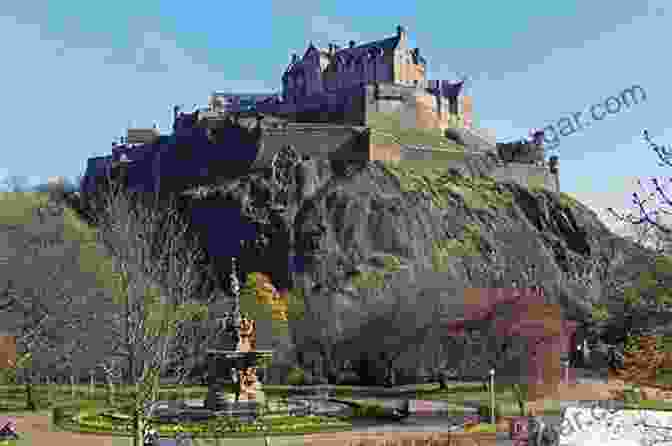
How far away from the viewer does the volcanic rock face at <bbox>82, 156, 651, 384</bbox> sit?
73500 millimetres

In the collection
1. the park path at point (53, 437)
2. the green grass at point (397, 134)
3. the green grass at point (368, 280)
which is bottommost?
the park path at point (53, 437)

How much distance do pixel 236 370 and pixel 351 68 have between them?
8048 centimetres

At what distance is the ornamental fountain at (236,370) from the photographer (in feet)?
100

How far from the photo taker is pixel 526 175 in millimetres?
102125

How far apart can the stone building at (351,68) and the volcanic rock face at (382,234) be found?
2070cm

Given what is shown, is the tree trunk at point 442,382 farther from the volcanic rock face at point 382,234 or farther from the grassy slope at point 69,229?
the grassy slope at point 69,229

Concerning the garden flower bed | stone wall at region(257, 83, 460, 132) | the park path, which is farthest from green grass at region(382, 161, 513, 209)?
the park path

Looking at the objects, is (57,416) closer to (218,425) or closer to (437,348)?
(218,425)

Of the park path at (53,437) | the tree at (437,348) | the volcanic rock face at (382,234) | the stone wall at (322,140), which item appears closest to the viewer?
the park path at (53,437)

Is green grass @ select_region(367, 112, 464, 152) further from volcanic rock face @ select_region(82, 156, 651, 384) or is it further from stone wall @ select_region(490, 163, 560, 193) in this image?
stone wall @ select_region(490, 163, 560, 193)

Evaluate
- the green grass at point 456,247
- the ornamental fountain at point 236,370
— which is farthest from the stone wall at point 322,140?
the ornamental fountain at point 236,370

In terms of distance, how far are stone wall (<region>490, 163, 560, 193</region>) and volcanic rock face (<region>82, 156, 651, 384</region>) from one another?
26.2ft

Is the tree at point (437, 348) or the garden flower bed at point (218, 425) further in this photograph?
the tree at point (437, 348)

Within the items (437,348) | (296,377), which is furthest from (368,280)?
(437,348)
